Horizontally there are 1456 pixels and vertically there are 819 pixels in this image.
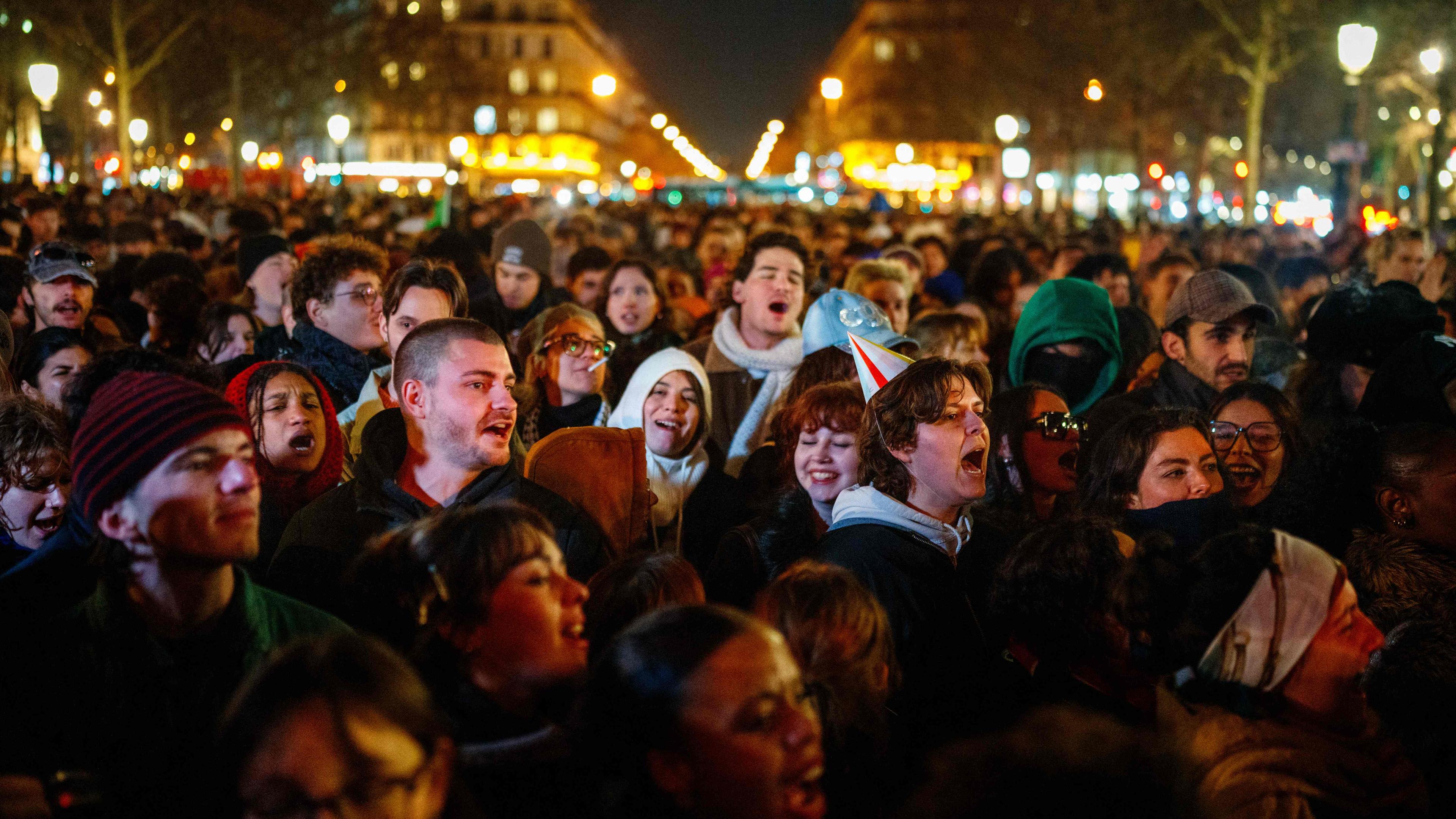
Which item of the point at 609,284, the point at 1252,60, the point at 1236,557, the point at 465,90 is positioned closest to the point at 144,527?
the point at 1236,557

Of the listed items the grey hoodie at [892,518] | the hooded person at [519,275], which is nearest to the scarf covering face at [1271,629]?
the grey hoodie at [892,518]

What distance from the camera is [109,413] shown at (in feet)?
9.60

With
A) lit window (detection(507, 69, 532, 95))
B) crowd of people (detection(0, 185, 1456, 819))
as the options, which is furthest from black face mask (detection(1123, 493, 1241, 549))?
lit window (detection(507, 69, 532, 95))

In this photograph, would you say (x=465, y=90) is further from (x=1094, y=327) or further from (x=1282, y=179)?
(x=1094, y=327)

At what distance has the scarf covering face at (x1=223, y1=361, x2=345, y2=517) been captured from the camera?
479cm

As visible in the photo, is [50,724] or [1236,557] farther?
[1236,557]

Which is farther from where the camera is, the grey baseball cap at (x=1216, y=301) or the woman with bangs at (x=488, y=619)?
the grey baseball cap at (x=1216, y=301)

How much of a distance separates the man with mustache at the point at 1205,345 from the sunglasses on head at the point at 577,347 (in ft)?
7.81

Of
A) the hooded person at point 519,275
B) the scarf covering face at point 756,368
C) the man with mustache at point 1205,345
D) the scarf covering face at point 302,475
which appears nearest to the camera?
the scarf covering face at point 302,475

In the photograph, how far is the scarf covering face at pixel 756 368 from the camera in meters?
6.50

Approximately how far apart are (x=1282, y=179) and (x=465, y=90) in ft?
163

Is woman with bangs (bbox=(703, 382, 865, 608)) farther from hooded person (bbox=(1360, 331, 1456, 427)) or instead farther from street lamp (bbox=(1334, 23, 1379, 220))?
street lamp (bbox=(1334, 23, 1379, 220))

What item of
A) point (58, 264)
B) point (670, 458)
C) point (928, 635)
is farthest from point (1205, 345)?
point (58, 264)

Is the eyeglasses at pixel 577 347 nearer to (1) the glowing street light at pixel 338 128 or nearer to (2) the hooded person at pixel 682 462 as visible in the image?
(2) the hooded person at pixel 682 462
